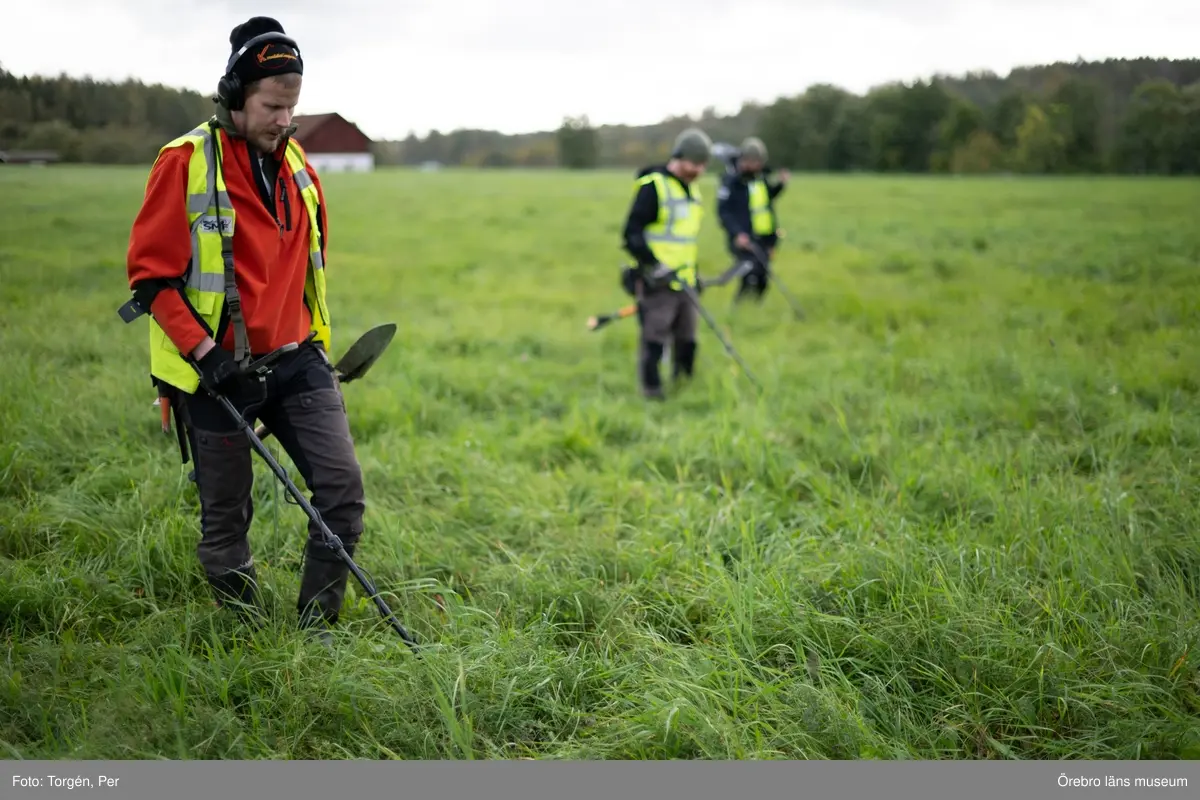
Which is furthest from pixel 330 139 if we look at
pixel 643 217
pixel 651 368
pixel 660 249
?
pixel 651 368

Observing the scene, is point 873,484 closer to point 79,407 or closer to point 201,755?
point 201,755

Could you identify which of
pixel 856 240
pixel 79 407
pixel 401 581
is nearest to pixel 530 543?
pixel 401 581

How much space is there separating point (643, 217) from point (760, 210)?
453cm

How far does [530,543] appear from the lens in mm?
3990

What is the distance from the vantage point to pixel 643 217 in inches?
257

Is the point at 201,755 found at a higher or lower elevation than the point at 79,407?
lower

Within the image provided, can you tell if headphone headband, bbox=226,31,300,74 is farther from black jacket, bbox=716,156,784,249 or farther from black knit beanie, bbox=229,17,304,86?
black jacket, bbox=716,156,784,249

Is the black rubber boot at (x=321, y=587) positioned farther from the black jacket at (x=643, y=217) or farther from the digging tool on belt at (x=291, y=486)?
the black jacket at (x=643, y=217)

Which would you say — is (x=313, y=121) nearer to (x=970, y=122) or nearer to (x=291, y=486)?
(x=291, y=486)

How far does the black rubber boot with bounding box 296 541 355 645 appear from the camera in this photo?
3082mm

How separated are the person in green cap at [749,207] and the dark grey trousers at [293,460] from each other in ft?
24.8

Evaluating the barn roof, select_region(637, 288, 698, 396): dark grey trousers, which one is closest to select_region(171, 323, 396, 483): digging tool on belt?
the barn roof
